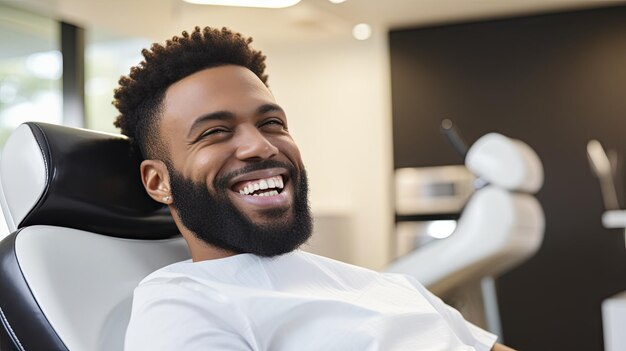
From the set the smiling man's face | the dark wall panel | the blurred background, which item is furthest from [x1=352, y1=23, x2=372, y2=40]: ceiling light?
the smiling man's face

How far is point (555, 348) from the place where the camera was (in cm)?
524

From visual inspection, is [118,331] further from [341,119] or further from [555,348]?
[341,119]

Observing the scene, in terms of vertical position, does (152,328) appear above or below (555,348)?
above

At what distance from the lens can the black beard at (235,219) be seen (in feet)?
4.04

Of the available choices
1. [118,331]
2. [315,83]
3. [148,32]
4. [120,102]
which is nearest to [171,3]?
[148,32]

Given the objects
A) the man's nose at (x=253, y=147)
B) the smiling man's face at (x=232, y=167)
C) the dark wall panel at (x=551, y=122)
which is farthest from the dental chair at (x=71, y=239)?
the dark wall panel at (x=551, y=122)

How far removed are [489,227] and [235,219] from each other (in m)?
1.78

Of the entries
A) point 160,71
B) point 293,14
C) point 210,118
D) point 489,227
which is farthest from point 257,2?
point 210,118

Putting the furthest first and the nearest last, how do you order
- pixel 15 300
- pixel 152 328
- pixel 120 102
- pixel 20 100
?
pixel 20 100 < pixel 120 102 < pixel 15 300 < pixel 152 328

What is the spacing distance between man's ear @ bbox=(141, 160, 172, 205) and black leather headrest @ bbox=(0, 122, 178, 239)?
43 millimetres

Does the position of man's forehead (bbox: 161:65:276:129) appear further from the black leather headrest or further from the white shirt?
the white shirt

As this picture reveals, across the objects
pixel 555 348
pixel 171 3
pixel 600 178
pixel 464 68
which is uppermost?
pixel 171 3

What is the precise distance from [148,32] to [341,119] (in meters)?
1.57

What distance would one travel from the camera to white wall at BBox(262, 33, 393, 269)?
5.84 metres
